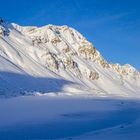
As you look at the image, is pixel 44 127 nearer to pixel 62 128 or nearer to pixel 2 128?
pixel 62 128

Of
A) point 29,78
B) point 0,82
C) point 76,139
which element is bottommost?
point 76,139

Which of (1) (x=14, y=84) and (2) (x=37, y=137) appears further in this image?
(1) (x=14, y=84)

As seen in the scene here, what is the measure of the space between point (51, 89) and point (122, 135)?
523 ft

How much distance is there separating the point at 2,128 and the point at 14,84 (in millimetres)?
131358

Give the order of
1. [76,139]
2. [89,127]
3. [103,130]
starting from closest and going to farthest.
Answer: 1. [76,139]
2. [103,130]
3. [89,127]

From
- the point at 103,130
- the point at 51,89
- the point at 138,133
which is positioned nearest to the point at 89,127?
the point at 103,130

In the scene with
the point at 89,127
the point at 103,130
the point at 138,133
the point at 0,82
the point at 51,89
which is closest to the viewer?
the point at 138,133

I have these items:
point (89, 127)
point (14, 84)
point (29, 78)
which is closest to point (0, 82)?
point (14, 84)

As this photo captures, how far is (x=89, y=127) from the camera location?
34031mm

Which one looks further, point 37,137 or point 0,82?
point 0,82

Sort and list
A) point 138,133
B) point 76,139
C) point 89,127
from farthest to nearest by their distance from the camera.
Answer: point 89,127 < point 138,133 < point 76,139

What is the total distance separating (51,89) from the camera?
186875 mm

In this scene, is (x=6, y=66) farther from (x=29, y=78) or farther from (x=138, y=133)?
(x=138, y=133)

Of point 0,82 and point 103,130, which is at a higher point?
point 0,82
